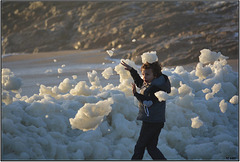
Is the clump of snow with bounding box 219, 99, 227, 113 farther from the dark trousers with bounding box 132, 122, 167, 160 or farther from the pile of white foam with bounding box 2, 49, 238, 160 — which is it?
the dark trousers with bounding box 132, 122, 167, 160

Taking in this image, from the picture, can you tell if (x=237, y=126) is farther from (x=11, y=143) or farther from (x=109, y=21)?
(x=109, y=21)

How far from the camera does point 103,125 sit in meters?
3.86

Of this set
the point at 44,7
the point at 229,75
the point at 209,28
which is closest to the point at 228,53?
the point at 209,28

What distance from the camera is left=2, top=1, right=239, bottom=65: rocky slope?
12117 millimetres

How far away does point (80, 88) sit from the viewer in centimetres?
452

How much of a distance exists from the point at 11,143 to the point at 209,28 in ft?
39.7

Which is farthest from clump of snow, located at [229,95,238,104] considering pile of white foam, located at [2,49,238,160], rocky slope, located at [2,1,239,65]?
rocky slope, located at [2,1,239,65]

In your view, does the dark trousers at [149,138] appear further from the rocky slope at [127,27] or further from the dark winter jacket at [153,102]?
the rocky slope at [127,27]

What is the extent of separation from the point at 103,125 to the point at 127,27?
13727 mm

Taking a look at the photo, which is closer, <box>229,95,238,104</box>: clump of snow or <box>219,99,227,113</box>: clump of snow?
<box>219,99,227,113</box>: clump of snow

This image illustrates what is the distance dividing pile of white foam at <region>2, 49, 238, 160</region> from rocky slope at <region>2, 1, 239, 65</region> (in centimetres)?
647

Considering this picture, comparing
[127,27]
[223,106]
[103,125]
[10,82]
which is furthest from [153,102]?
[127,27]

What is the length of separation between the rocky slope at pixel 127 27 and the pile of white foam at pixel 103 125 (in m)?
6.47

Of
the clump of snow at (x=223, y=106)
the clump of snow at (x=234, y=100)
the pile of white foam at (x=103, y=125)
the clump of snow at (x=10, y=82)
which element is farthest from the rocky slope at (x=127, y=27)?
the clump of snow at (x=10, y=82)
